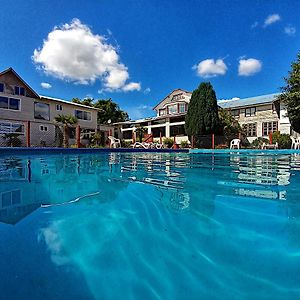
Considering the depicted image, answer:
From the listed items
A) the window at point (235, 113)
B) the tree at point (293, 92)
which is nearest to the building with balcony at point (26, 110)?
the window at point (235, 113)

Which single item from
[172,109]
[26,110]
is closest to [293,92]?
[172,109]

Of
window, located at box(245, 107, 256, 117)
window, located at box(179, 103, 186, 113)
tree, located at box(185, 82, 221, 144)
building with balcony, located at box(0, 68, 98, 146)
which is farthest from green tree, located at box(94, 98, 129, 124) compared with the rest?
window, located at box(245, 107, 256, 117)

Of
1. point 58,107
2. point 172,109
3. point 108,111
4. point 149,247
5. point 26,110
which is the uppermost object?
point 108,111

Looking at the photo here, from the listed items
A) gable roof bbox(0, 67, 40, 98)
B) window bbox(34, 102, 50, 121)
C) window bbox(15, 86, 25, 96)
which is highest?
gable roof bbox(0, 67, 40, 98)

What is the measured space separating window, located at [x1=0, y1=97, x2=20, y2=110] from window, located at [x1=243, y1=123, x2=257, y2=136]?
21866mm

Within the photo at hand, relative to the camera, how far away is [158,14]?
1683cm

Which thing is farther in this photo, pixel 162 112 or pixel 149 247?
pixel 162 112

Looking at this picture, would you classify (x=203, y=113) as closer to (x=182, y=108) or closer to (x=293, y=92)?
(x=182, y=108)

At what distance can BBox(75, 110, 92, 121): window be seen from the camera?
23.7m

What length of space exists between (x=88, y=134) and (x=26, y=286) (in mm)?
24237

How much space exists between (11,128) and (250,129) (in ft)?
75.1

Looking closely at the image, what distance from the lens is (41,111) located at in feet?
69.1

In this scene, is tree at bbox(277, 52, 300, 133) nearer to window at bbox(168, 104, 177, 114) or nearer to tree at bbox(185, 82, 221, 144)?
tree at bbox(185, 82, 221, 144)

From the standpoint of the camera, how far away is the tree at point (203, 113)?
872 inches
